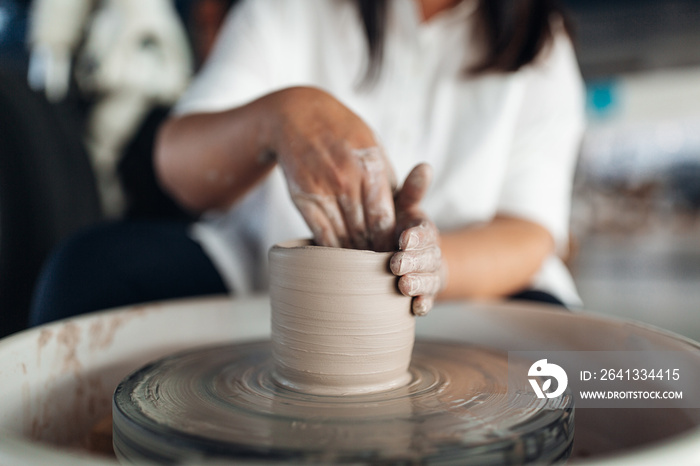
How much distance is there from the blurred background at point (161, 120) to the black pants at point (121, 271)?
494 millimetres

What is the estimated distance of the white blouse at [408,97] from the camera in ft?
3.58

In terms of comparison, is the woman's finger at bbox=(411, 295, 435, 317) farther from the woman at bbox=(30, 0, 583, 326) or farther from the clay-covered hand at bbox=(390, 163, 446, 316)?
the woman at bbox=(30, 0, 583, 326)

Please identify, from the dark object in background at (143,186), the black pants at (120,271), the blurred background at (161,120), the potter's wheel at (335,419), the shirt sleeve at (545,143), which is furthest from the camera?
the dark object in background at (143,186)

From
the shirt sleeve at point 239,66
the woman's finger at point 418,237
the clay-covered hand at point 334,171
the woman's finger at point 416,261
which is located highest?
the shirt sleeve at point 239,66

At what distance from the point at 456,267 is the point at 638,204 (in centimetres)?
321

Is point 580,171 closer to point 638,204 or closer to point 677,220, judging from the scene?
point 638,204

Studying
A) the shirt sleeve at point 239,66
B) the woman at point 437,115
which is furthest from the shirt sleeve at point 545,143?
the shirt sleeve at point 239,66

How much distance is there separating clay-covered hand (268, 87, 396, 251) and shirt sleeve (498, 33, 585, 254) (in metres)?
0.61

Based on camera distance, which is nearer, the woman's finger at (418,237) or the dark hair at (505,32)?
the woman's finger at (418,237)

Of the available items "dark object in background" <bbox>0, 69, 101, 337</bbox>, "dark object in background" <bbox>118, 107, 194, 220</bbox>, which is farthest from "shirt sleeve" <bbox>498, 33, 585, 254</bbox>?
"dark object in background" <bbox>118, 107, 194, 220</bbox>

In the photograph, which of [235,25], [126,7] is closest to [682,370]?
[235,25]

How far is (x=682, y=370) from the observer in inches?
23.3

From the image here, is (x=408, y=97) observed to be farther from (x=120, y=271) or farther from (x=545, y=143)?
(x=120, y=271)

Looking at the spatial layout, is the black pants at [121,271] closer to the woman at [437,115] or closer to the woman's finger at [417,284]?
the woman at [437,115]
